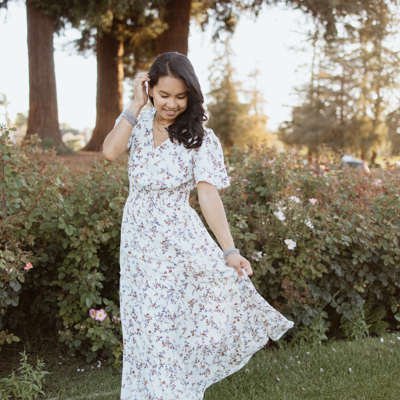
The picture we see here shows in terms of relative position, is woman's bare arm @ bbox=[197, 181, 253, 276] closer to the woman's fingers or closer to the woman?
the woman

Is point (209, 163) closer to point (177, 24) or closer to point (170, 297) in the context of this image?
point (170, 297)

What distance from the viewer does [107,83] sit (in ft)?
38.3

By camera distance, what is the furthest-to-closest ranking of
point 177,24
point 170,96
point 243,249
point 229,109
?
point 229,109
point 177,24
point 243,249
point 170,96

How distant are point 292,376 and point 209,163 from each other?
5.36 feet

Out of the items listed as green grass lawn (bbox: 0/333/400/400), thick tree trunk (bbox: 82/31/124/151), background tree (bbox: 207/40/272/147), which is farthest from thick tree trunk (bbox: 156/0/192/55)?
background tree (bbox: 207/40/272/147)

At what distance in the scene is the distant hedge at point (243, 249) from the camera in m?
2.80

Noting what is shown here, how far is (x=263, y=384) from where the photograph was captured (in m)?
2.72

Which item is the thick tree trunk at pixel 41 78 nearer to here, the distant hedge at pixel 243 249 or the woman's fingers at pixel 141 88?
the distant hedge at pixel 243 249

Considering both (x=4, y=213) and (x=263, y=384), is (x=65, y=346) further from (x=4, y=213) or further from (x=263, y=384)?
(x=263, y=384)

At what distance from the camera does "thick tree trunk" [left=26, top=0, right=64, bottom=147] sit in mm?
9516

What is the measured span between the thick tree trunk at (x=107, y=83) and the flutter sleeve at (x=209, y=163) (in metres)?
9.93

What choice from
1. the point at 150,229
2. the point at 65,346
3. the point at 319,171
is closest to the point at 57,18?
the point at 319,171

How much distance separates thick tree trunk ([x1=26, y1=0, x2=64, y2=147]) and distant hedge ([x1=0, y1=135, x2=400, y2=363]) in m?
6.22

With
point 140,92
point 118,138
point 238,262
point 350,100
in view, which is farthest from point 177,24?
point 350,100
